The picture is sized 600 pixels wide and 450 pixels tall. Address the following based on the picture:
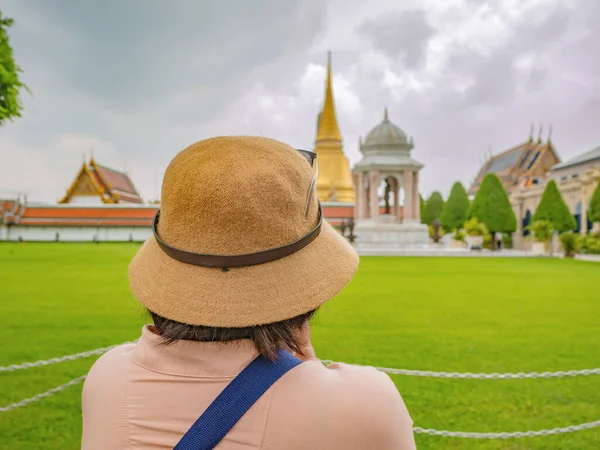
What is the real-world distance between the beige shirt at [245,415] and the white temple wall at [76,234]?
35803 millimetres

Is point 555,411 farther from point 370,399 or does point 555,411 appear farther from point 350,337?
point 370,399

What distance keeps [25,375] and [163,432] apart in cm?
426

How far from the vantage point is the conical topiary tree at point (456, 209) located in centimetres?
4078

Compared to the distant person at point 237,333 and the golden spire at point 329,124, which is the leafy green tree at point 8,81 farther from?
the golden spire at point 329,124

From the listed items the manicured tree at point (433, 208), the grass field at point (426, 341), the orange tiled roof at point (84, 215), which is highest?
the manicured tree at point (433, 208)

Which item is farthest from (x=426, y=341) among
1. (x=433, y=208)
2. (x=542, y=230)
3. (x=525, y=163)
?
(x=433, y=208)

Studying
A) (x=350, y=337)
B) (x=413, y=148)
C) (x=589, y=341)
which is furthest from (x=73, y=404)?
(x=413, y=148)

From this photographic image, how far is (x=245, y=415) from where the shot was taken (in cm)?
94

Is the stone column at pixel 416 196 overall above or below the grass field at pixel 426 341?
above

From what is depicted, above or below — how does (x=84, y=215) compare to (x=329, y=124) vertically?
below

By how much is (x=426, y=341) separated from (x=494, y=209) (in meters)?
26.6

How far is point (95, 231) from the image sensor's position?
3594 centimetres

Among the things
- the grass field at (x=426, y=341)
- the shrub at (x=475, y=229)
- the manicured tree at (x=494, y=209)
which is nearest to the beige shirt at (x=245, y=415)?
the grass field at (x=426, y=341)

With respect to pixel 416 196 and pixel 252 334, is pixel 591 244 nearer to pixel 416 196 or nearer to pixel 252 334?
pixel 416 196
